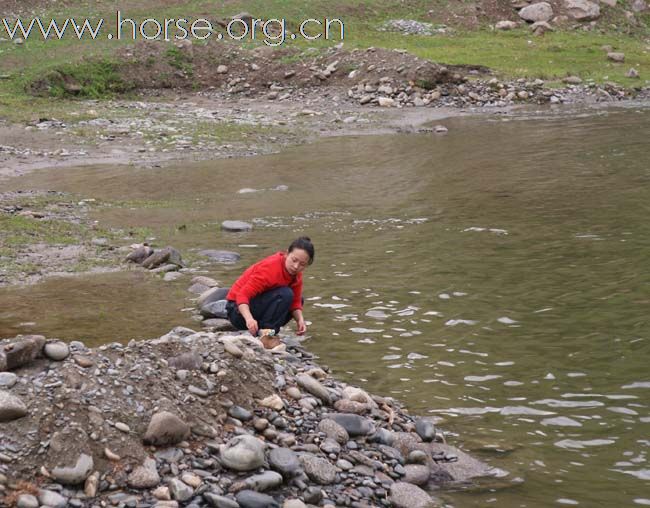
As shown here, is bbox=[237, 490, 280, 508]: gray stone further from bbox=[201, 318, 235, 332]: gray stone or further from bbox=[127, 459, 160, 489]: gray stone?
bbox=[201, 318, 235, 332]: gray stone

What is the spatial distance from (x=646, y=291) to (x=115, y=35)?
2917 cm

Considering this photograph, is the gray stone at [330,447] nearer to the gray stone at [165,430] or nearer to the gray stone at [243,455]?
the gray stone at [243,455]

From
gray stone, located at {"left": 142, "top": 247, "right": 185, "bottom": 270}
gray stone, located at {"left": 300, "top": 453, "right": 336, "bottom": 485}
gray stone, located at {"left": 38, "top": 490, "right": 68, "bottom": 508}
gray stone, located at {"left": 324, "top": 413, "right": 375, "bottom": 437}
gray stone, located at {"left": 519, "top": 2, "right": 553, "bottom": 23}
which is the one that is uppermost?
gray stone, located at {"left": 519, "top": 2, "right": 553, "bottom": 23}

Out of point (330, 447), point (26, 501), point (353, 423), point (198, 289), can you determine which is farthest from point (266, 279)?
point (26, 501)

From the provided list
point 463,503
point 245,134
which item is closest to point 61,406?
point 463,503

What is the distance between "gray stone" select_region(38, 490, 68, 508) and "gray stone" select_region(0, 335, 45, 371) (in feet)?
4.31

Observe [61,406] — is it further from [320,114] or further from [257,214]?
[320,114]

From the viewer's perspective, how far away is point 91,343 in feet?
35.7

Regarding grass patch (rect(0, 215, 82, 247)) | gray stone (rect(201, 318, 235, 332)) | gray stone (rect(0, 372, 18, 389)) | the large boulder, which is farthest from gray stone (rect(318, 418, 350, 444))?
the large boulder

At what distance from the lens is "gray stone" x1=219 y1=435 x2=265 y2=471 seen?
715 centimetres

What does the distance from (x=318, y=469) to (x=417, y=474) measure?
868mm

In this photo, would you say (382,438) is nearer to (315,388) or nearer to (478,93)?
(315,388)

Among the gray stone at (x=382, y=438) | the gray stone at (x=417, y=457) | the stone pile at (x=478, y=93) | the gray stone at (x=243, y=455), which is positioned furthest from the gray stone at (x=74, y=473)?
the stone pile at (x=478, y=93)

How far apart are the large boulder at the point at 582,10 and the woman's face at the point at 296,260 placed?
3784 centimetres
